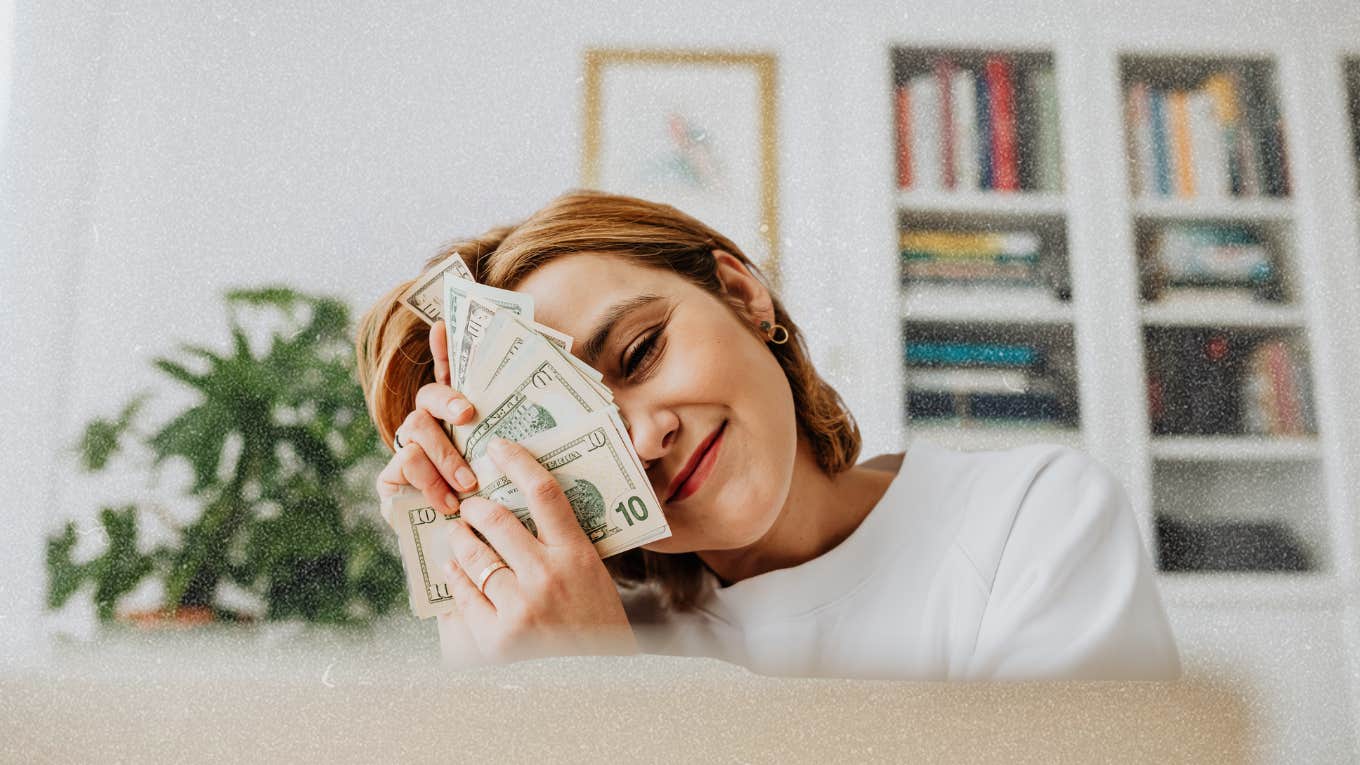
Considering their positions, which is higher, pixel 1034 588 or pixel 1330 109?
pixel 1330 109

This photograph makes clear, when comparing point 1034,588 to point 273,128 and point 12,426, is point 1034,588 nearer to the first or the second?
point 273,128

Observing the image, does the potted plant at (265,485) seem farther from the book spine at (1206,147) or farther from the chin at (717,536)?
the book spine at (1206,147)

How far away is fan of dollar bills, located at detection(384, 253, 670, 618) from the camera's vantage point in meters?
0.76

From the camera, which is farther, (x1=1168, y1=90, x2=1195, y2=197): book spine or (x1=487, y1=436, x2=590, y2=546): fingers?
(x1=1168, y1=90, x2=1195, y2=197): book spine

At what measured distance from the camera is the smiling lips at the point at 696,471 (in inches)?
31.4

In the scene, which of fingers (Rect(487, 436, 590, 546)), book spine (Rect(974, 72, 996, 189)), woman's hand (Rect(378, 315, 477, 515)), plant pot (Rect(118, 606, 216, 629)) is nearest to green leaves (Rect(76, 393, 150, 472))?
plant pot (Rect(118, 606, 216, 629))

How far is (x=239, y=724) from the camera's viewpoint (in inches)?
28.9

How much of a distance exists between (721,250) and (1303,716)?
0.70m

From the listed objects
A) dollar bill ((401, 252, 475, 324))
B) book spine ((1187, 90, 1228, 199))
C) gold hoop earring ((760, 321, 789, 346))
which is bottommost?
gold hoop earring ((760, 321, 789, 346))

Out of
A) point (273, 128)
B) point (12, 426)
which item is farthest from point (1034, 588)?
point (12, 426)

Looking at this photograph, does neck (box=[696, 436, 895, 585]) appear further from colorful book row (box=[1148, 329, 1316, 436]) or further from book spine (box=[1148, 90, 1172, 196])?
book spine (box=[1148, 90, 1172, 196])

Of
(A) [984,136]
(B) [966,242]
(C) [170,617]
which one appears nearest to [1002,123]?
(A) [984,136]

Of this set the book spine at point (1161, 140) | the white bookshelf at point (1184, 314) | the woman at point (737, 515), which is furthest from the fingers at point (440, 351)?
the book spine at point (1161, 140)

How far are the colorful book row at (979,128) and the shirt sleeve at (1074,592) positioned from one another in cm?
29
